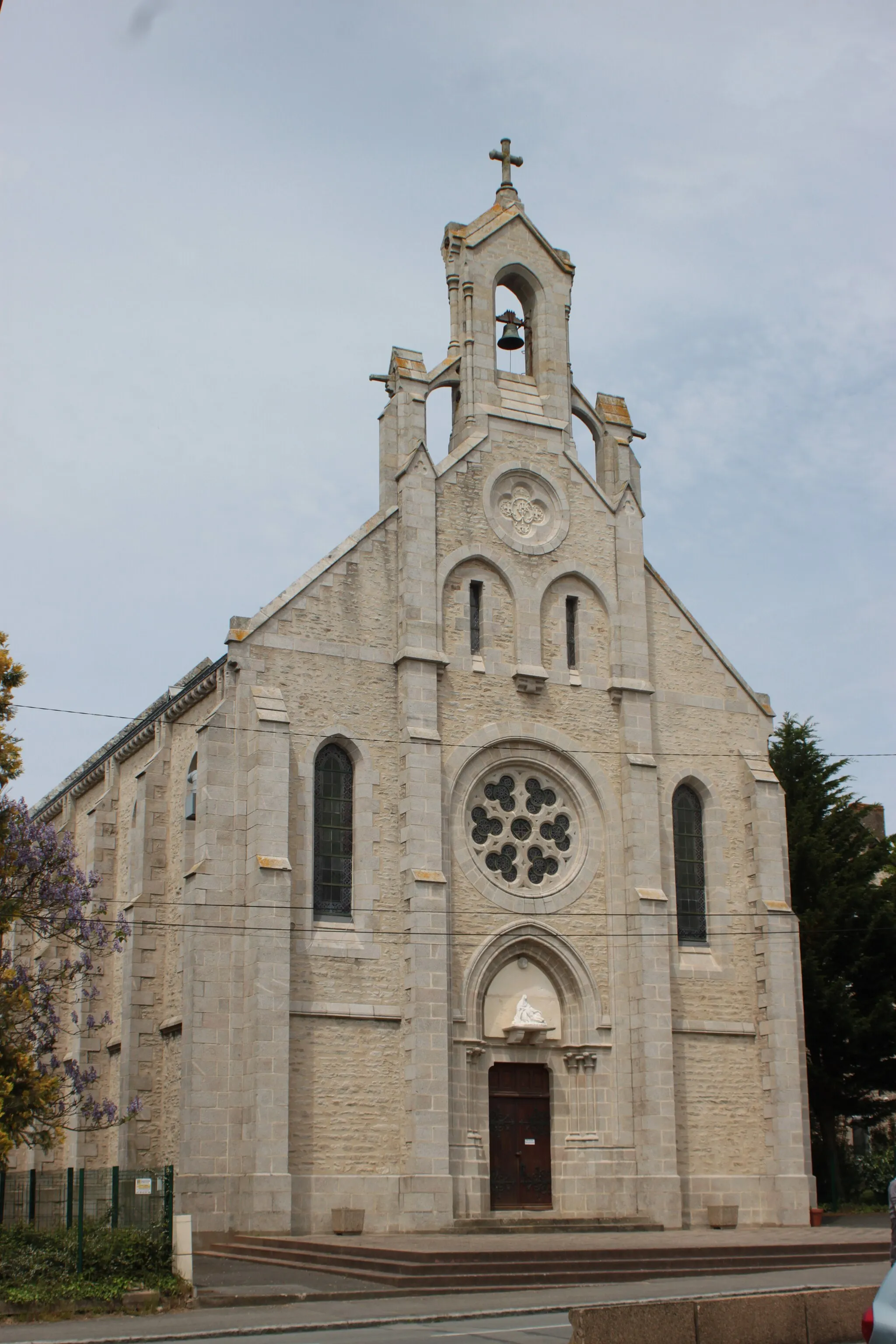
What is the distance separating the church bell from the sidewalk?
19.4m

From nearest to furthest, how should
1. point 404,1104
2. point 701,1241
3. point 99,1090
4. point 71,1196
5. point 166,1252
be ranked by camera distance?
1. point 166,1252
2. point 71,1196
3. point 701,1241
4. point 404,1104
5. point 99,1090

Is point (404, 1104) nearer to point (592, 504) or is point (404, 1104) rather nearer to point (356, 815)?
point (356, 815)

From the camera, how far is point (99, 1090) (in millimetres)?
32125

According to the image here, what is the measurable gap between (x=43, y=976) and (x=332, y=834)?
19.5ft

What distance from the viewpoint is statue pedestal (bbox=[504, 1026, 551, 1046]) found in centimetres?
2909

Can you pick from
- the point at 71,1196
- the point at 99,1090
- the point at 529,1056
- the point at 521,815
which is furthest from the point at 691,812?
the point at 71,1196

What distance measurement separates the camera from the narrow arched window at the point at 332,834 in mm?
28312

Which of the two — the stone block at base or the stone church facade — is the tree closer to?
the stone church facade

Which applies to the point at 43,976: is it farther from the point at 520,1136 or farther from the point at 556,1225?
the point at 556,1225

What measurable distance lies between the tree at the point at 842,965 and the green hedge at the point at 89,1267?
20.1 m

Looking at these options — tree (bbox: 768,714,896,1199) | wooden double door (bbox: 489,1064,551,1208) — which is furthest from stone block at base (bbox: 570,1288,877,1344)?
tree (bbox: 768,714,896,1199)

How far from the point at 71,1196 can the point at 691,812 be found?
15411 millimetres

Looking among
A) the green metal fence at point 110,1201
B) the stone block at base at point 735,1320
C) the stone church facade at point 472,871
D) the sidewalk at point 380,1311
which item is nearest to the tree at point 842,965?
the stone church facade at point 472,871

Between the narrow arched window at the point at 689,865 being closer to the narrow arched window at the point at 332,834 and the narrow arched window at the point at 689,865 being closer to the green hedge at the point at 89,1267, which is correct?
the narrow arched window at the point at 332,834
